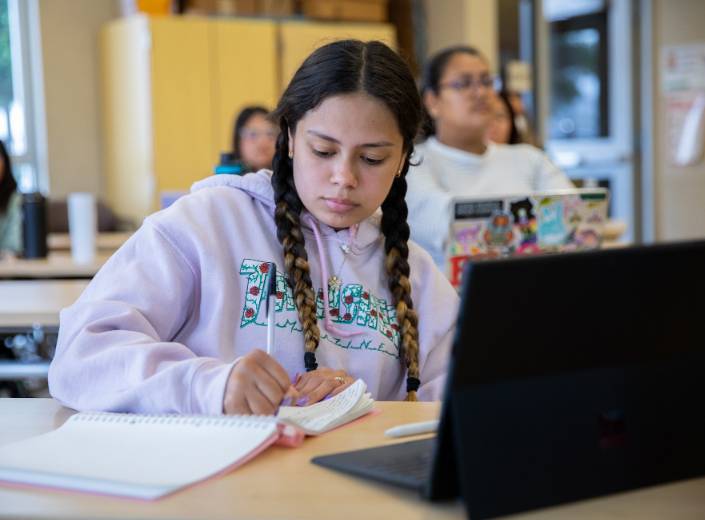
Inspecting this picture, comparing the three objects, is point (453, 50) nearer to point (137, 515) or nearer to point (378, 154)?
point (378, 154)

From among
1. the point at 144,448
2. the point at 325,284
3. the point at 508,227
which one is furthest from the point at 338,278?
the point at 508,227

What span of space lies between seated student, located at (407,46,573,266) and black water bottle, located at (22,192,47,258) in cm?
142

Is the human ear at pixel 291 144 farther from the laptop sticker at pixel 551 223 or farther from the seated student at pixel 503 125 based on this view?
the seated student at pixel 503 125

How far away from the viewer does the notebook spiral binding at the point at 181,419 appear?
41.8 inches

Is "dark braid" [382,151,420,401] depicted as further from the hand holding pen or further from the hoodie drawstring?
the hand holding pen

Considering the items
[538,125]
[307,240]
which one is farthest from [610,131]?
[307,240]

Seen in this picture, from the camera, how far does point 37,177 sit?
5250 mm

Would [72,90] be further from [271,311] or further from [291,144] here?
[271,311]

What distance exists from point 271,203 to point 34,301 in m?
1.07

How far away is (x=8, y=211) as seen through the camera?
4.05 m

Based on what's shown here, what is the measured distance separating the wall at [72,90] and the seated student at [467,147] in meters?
2.56

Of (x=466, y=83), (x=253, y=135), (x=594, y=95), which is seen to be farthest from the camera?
(x=594, y=95)

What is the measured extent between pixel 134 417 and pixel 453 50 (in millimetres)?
2404

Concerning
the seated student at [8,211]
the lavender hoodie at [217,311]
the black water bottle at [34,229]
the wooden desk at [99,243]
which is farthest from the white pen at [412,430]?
the seated student at [8,211]
